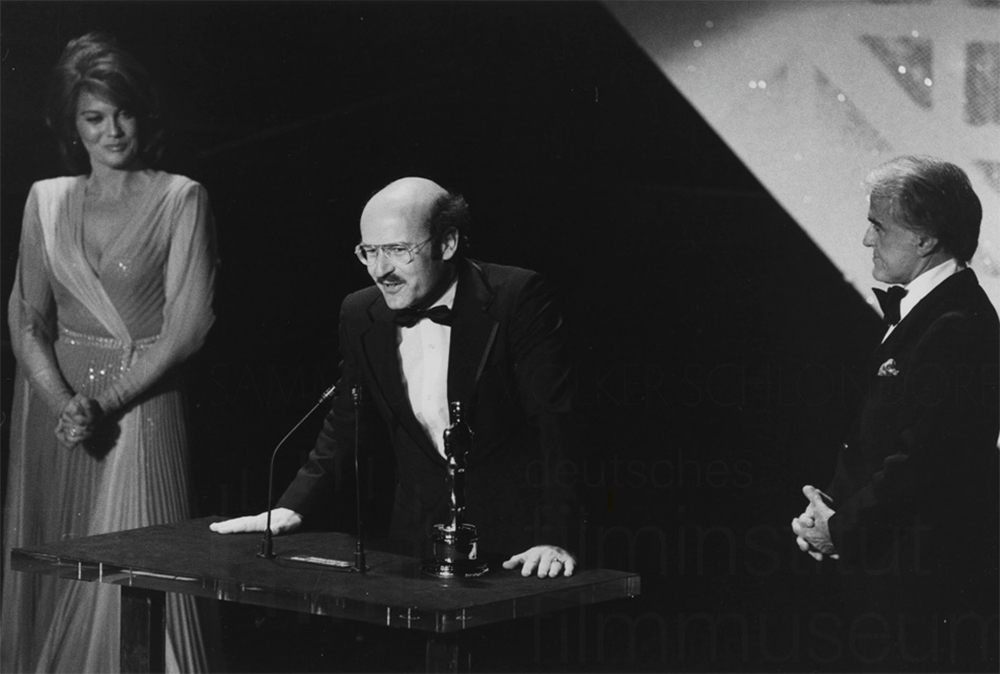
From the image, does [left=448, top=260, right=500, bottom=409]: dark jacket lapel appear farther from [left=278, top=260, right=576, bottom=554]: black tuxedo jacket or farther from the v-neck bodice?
the v-neck bodice

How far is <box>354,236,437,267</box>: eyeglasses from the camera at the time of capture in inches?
183

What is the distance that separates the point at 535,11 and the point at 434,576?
2.23 m

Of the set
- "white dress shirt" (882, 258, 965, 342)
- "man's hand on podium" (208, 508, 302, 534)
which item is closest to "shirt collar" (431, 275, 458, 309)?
"man's hand on podium" (208, 508, 302, 534)

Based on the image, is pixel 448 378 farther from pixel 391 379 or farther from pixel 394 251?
pixel 394 251

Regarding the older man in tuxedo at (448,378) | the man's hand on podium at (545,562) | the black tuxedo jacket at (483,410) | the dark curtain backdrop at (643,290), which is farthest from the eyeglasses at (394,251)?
the man's hand on podium at (545,562)

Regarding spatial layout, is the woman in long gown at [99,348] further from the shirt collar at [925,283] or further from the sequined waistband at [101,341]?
the shirt collar at [925,283]

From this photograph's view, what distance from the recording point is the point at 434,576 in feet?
11.7

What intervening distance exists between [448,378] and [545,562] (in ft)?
3.89

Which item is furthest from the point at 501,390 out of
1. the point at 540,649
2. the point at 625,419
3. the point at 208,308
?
the point at 208,308

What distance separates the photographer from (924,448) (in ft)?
15.4

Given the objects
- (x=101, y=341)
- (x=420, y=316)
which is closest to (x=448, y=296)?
(x=420, y=316)

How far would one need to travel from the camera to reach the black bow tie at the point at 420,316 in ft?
15.0

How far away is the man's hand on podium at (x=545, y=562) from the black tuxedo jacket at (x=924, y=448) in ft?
4.86

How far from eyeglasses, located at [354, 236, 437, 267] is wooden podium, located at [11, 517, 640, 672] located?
98 cm
